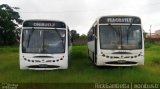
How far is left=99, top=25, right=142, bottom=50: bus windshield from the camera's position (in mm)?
21047

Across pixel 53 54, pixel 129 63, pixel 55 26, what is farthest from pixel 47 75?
pixel 129 63

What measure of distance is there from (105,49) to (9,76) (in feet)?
16.8

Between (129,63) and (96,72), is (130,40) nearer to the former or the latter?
(129,63)

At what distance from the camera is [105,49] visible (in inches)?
826

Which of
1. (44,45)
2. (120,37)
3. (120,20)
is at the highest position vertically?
(120,20)

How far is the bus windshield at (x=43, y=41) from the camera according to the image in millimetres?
20594

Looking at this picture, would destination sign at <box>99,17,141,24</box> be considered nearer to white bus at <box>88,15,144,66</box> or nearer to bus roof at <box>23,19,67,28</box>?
white bus at <box>88,15,144,66</box>

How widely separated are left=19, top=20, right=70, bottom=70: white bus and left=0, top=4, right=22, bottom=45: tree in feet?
145

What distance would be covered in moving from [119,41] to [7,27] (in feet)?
153

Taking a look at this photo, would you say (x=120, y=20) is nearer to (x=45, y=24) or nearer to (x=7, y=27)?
(x=45, y=24)

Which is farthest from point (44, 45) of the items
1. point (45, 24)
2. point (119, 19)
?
point (119, 19)

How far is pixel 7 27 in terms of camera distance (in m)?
65.7

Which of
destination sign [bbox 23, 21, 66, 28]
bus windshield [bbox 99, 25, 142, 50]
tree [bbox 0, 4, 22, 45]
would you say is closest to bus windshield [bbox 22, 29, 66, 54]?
destination sign [bbox 23, 21, 66, 28]

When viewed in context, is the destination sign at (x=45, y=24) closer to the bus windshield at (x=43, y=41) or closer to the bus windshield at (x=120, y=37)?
the bus windshield at (x=43, y=41)
